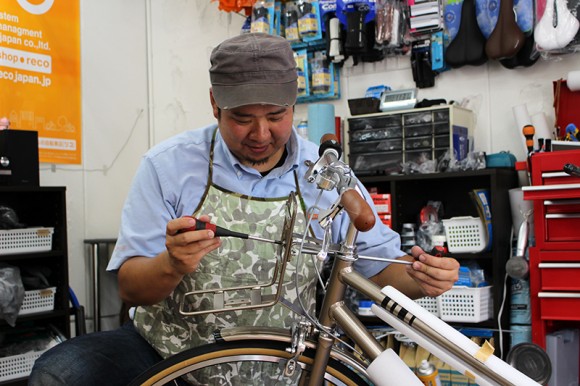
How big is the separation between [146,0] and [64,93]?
3.17 feet

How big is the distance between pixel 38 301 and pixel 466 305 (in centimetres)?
203

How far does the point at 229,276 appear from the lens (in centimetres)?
155

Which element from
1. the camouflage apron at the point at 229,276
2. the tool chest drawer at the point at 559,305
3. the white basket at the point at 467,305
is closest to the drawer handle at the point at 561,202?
the tool chest drawer at the point at 559,305

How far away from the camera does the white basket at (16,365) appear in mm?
3027

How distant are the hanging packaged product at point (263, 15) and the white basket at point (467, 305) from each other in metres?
1.77

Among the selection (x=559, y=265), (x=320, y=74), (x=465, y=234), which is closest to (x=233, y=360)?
(x=559, y=265)

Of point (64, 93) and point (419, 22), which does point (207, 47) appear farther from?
point (419, 22)

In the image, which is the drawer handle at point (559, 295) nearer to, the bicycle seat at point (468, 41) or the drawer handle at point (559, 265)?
the drawer handle at point (559, 265)

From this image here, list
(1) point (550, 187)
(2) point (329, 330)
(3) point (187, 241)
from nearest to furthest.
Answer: (3) point (187, 241), (2) point (329, 330), (1) point (550, 187)

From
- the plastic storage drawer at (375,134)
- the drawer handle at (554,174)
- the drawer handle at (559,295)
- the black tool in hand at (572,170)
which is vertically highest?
the plastic storage drawer at (375,134)

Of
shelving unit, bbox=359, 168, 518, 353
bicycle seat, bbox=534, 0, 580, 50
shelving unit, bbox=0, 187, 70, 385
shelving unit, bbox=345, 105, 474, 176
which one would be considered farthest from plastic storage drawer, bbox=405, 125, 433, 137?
shelving unit, bbox=0, 187, 70, 385

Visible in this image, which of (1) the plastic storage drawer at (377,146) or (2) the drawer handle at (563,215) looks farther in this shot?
(1) the plastic storage drawer at (377,146)

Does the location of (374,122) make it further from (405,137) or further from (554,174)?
(554,174)

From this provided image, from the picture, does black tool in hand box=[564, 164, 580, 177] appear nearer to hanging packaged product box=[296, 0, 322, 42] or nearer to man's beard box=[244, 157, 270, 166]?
man's beard box=[244, 157, 270, 166]
